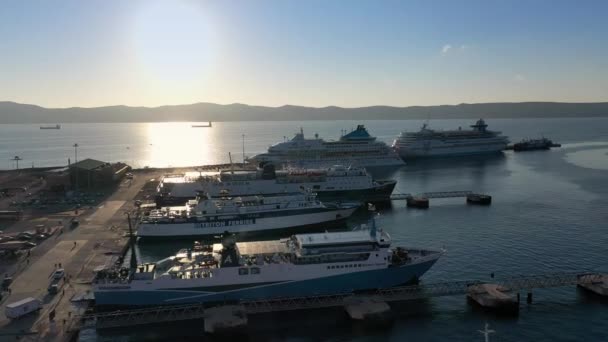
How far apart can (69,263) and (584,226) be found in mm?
39391

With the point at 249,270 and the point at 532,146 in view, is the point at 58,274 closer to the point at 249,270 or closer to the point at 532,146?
the point at 249,270

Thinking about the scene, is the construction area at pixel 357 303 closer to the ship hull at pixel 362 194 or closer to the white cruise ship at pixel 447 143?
the ship hull at pixel 362 194

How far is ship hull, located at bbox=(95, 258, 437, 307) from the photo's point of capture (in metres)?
23.6

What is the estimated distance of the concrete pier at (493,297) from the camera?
2317cm

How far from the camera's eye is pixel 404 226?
135ft

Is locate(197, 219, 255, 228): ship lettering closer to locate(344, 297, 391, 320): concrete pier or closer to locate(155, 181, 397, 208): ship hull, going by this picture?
locate(344, 297, 391, 320): concrete pier

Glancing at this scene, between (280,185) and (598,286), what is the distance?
3219cm

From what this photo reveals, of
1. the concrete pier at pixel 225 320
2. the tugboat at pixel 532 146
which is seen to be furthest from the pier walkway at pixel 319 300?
the tugboat at pixel 532 146

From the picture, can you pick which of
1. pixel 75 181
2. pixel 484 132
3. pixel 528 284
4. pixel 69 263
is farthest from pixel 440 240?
pixel 484 132

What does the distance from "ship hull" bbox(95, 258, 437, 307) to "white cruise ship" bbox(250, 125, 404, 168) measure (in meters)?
53.2

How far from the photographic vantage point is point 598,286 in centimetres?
2495

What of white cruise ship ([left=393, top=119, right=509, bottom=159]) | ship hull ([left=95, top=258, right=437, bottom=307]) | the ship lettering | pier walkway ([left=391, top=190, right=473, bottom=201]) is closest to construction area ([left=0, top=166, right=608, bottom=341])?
ship hull ([left=95, top=258, right=437, bottom=307])

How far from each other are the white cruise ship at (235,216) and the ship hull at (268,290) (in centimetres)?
1240

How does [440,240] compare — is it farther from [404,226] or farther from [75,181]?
[75,181]
